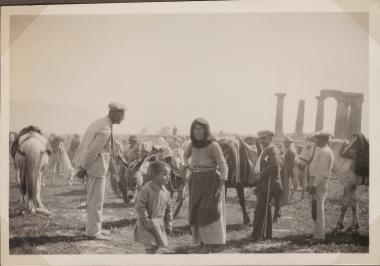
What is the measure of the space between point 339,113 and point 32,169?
6.44ft

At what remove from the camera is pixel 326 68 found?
11.3 feet

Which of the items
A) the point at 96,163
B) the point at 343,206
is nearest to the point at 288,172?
the point at 343,206

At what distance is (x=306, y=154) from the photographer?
3434 millimetres

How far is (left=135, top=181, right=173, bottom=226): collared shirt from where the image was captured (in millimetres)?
3406

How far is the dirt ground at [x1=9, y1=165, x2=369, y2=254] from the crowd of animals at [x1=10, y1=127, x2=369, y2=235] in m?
0.05

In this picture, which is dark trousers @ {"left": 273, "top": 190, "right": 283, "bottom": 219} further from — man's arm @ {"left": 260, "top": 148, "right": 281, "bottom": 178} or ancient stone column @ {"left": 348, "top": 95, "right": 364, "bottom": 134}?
ancient stone column @ {"left": 348, "top": 95, "right": 364, "bottom": 134}

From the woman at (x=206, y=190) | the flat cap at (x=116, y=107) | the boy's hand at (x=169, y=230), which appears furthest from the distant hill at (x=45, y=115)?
the boy's hand at (x=169, y=230)

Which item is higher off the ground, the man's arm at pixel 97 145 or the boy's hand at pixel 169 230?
the man's arm at pixel 97 145

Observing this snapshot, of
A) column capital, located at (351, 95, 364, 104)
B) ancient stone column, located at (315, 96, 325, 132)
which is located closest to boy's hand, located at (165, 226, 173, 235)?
ancient stone column, located at (315, 96, 325, 132)

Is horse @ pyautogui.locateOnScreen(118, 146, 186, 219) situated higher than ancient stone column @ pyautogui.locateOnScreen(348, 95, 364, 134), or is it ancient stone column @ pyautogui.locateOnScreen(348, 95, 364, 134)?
ancient stone column @ pyautogui.locateOnScreen(348, 95, 364, 134)

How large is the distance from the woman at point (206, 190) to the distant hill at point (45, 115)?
0.68 metres

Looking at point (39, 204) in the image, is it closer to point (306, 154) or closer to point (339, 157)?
point (306, 154)

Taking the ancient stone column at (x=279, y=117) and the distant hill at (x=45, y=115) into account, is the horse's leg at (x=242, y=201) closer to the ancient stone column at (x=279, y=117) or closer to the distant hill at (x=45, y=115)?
the ancient stone column at (x=279, y=117)

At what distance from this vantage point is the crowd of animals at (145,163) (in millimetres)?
3412
